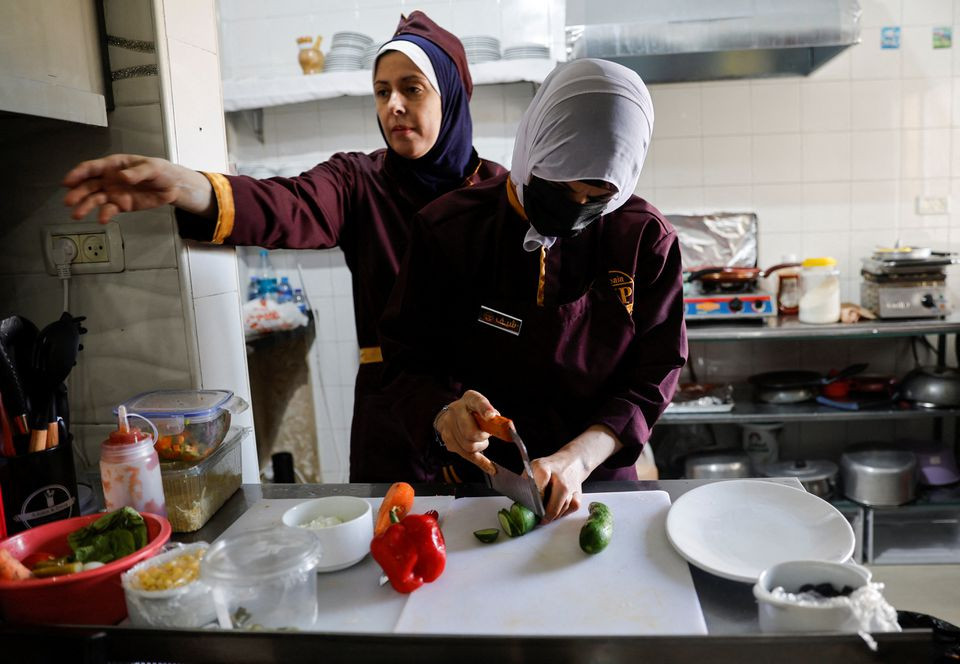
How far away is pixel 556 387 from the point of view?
1386 mm

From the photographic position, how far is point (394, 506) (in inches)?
46.2

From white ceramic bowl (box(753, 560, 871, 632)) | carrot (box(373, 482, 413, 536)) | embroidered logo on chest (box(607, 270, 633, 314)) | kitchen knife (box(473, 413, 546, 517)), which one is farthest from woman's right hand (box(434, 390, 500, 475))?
white ceramic bowl (box(753, 560, 871, 632))

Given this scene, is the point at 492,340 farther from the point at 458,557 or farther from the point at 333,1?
the point at 333,1

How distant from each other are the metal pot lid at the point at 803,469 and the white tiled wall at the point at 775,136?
34 cm

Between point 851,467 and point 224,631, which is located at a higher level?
point 224,631

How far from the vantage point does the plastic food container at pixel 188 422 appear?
1.20 metres

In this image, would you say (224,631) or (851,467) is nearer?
(224,631)

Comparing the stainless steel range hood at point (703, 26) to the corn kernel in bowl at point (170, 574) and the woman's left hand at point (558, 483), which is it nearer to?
the woman's left hand at point (558, 483)

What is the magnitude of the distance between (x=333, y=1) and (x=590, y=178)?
9.04 feet

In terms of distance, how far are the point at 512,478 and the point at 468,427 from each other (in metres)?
0.12

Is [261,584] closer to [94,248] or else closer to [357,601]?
[357,601]

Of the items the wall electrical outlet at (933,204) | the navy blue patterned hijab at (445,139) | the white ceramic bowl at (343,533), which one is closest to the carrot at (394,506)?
the white ceramic bowl at (343,533)

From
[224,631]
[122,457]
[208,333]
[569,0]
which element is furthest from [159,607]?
[569,0]

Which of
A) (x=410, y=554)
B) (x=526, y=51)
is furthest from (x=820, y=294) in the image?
(x=410, y=554)
